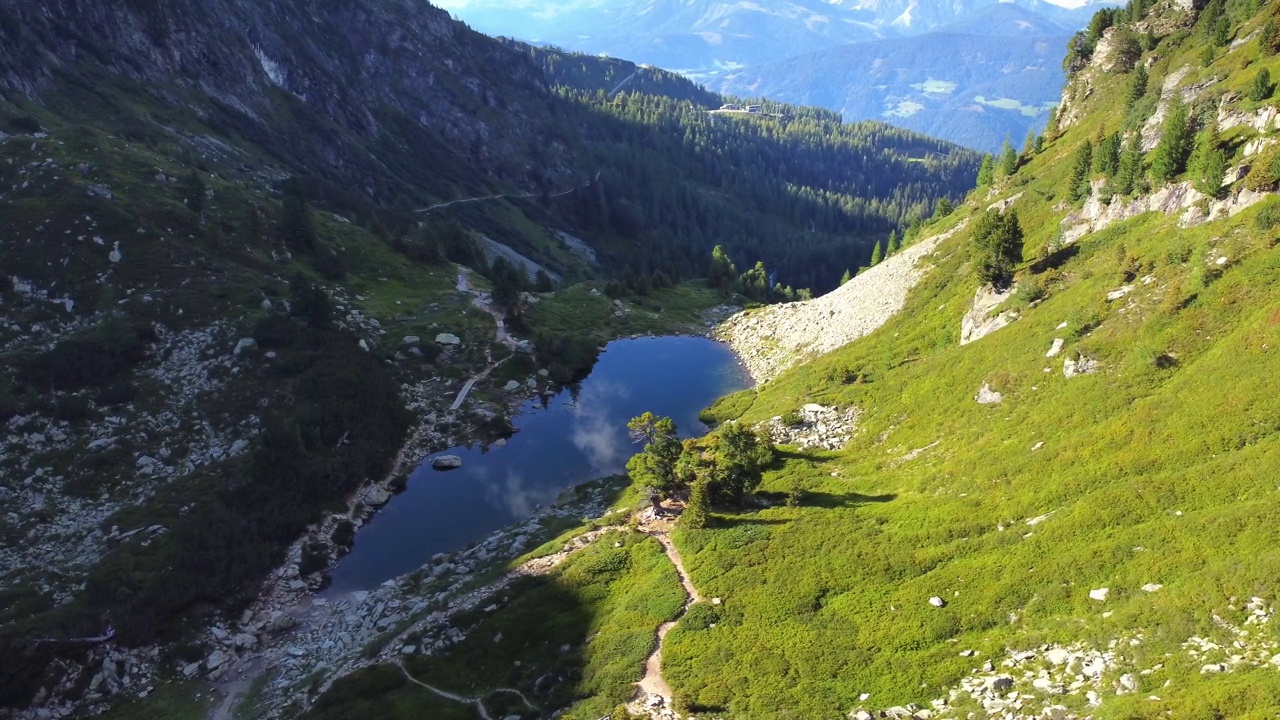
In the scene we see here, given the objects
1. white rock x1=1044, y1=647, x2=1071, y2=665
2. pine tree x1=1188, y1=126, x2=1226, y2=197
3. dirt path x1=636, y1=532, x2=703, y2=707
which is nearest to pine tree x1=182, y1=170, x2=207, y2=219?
dirt path x1=636, y1=532, x2=703, y2=707

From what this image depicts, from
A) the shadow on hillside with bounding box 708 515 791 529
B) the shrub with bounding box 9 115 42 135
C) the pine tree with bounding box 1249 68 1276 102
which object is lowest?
the shadow on hillside with bounding box 708 515 791 529

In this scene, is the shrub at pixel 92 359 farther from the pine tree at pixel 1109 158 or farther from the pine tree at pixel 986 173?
the pine tree at pixel 986 173

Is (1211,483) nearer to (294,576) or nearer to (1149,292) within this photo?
(1149,292)

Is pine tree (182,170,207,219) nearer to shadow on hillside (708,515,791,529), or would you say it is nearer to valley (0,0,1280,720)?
valley (0,0,1280,720)

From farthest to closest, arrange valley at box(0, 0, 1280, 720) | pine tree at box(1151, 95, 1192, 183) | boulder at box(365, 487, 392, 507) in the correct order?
boulder at box(365, 487, 392, 507) → pine tree at box(1151, 95, 1192, 183) → valley at box(0, 0, 1280, 720)

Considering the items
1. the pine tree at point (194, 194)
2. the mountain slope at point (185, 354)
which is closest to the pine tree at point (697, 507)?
the mountain slope at point (185, 354)

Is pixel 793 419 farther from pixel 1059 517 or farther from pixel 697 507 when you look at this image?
pixel 1059 517
